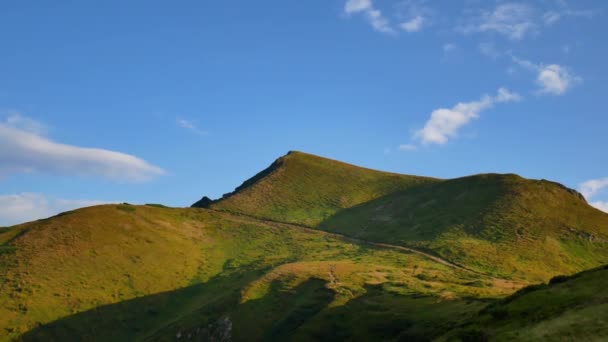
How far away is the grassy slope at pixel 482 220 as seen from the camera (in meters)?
132

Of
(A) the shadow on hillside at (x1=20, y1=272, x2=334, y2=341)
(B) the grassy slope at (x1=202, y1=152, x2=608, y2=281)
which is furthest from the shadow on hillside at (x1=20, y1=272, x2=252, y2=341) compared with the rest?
(B) the grassy slope at (x1=202, y1=152, x2=608, y2=281)

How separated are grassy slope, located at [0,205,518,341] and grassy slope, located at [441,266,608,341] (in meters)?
10.1

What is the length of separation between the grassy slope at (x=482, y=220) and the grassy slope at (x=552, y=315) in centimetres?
6984

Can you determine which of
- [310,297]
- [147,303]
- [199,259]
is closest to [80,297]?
[147,303]

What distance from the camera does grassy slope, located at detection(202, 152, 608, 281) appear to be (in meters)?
132

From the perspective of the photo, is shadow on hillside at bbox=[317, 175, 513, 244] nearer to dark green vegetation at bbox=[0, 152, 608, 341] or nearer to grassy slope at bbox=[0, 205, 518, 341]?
dark green vegetation at bbox=[0, 152, 608, 341]

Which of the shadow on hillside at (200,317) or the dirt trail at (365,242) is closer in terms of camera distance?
the shadow on hillside at (200,317)

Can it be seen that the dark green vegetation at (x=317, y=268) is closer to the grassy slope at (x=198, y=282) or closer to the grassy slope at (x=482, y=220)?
the grassy slope at (x=198, y=282)

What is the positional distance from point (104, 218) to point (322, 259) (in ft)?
197

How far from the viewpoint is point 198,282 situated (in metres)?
125

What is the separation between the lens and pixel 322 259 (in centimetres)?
13075

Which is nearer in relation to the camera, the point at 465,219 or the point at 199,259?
the point at 199,259

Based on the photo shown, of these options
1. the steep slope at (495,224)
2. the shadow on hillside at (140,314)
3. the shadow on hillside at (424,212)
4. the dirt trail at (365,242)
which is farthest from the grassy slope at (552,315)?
the shadow on hillside at (424,212)

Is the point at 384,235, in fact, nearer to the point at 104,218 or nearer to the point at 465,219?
the point at 465,219
